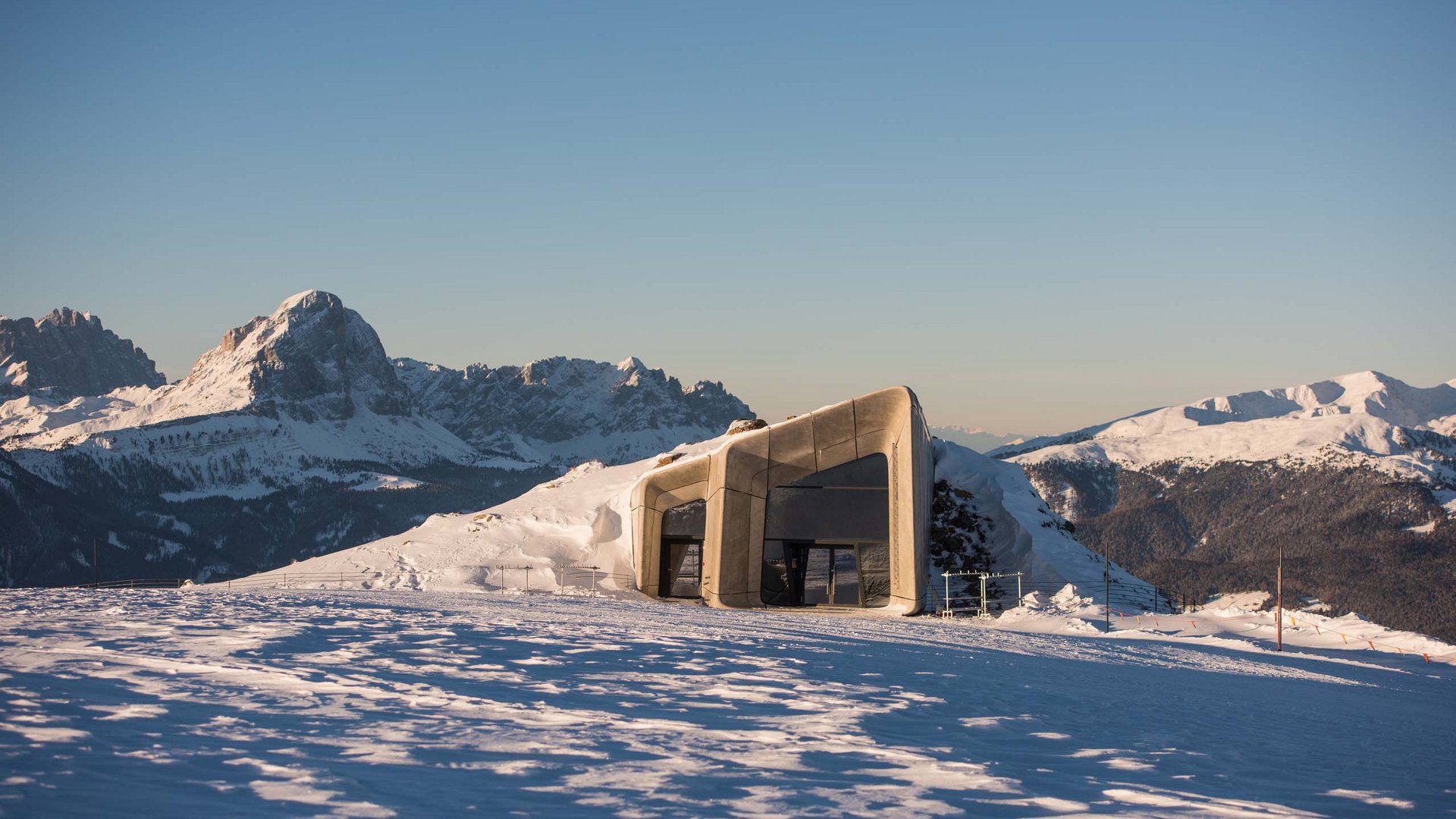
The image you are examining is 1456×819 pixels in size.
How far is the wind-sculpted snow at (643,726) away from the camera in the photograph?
9211 millimetres

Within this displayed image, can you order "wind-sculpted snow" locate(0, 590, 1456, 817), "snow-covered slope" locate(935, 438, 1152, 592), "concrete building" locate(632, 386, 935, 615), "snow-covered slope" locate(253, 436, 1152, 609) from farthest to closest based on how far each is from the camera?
"snow-covered slope" locate(935, 438, 1152, 592)
"snow-covered slope" locate(253, 436, 1152, 609)
"concrete building" locate(632, 386, 935, 615)
"wind-sculpted snow" locate(0, 590, 1456, 817)

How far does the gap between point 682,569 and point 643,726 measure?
114 feet

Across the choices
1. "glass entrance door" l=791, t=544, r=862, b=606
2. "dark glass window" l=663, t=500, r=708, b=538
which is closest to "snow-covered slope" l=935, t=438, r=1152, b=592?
"glass entrance door" l=791, t=544, r=862, b=606

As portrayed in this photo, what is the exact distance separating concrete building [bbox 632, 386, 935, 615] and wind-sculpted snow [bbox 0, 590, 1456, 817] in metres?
16.2

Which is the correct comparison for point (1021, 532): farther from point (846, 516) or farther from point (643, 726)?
point (643, 726)

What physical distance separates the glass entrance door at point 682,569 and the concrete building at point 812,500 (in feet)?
3.78

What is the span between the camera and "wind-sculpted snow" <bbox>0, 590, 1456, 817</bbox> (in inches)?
363

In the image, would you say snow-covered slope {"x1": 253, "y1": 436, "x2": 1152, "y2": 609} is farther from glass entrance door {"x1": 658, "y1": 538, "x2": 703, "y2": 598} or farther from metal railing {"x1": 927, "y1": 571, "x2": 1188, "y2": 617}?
glass entrance door {"x1": 658, "y1": 538, "x2": 703, "y2": 598}

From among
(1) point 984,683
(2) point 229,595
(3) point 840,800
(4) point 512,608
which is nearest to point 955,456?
(4) point 512,608

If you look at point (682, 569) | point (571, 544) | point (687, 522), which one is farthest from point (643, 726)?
point (571, 544)

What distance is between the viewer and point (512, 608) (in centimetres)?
2752

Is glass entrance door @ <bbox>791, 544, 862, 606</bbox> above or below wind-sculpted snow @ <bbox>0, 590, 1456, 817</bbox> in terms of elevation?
above

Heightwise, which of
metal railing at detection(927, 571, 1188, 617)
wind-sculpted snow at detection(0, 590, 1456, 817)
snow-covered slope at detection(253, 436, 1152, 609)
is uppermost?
snow-covered slope at detection(253, 436, 1152, 609)

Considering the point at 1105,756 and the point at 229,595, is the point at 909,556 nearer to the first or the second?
the point at 229,595
